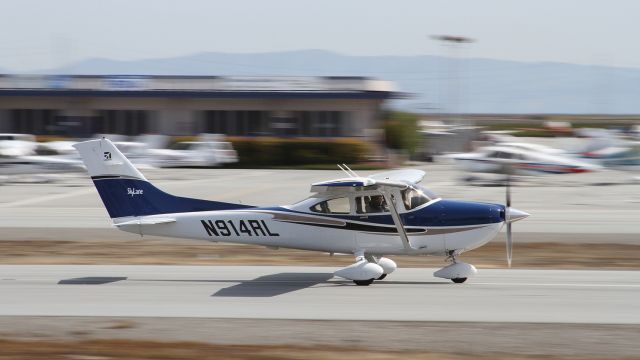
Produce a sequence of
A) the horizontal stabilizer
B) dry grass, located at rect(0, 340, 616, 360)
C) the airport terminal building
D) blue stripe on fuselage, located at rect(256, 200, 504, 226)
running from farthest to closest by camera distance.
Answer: the airport terminal building
the horizontal stabilizer
blue stripe on fuselage, located at rect(256, 200, 504, 226)
dry grass, located at rect(0, 340, 616, 360)

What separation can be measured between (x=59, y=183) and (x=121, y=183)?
2438cm

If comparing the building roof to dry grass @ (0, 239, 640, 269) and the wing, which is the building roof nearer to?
dry grass @ (0, 239, 640, 269)

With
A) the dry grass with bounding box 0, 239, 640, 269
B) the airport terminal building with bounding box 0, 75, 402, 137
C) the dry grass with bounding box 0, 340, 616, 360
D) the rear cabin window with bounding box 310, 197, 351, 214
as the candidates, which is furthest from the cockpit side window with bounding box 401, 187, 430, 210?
the airport terminal building with bounding box 0, 75, 402, 137

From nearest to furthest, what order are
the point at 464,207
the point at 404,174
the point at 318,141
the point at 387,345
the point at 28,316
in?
the point at 387,345
the point at 28,316
the point at 464,207
the point at 404,174
the point at 318,141

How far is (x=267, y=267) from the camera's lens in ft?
61.7

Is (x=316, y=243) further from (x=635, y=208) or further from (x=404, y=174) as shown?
(x=635, y=208)

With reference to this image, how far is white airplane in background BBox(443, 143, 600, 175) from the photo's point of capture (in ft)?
132

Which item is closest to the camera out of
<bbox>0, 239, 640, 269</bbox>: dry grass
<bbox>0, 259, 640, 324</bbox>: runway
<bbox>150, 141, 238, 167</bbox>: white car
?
A: <bbox>0, 259, 640, 324</bbox>: runway

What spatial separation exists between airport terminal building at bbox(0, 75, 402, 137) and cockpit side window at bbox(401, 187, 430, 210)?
4280cm

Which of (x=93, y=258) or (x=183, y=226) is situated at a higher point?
(x=183, y=226)

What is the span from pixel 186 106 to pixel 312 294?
45808 millimetres

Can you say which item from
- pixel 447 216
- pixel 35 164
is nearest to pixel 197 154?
pixel 35 164

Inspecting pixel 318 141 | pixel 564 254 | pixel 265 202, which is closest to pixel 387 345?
pixel 564 254

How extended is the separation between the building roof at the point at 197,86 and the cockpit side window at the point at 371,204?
42367mm
